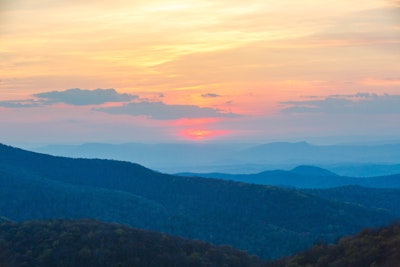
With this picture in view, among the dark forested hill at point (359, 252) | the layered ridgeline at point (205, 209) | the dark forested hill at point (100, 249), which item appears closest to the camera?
the dark forested hill at point (359, 252)

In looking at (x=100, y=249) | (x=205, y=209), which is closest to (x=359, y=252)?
(x=100, y=249)

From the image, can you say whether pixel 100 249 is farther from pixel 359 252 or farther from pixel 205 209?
pixel 205 209

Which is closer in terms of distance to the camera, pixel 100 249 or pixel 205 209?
pixel 100 249

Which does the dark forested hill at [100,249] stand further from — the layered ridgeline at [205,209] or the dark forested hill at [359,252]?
the layered ridgeline at [205,209]

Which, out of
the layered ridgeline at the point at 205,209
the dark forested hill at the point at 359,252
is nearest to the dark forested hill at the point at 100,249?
the dark forested hill at the point at 359,252

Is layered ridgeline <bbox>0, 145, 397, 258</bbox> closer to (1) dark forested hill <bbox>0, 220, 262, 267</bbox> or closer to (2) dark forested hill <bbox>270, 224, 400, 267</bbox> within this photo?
(1) dark forested hill <bbox>0, 220, 262, 267</bbox>

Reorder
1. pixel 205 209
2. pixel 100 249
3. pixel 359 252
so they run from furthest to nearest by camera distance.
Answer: pixel 205 209 → pixel 100 249 → pixel 359 252
